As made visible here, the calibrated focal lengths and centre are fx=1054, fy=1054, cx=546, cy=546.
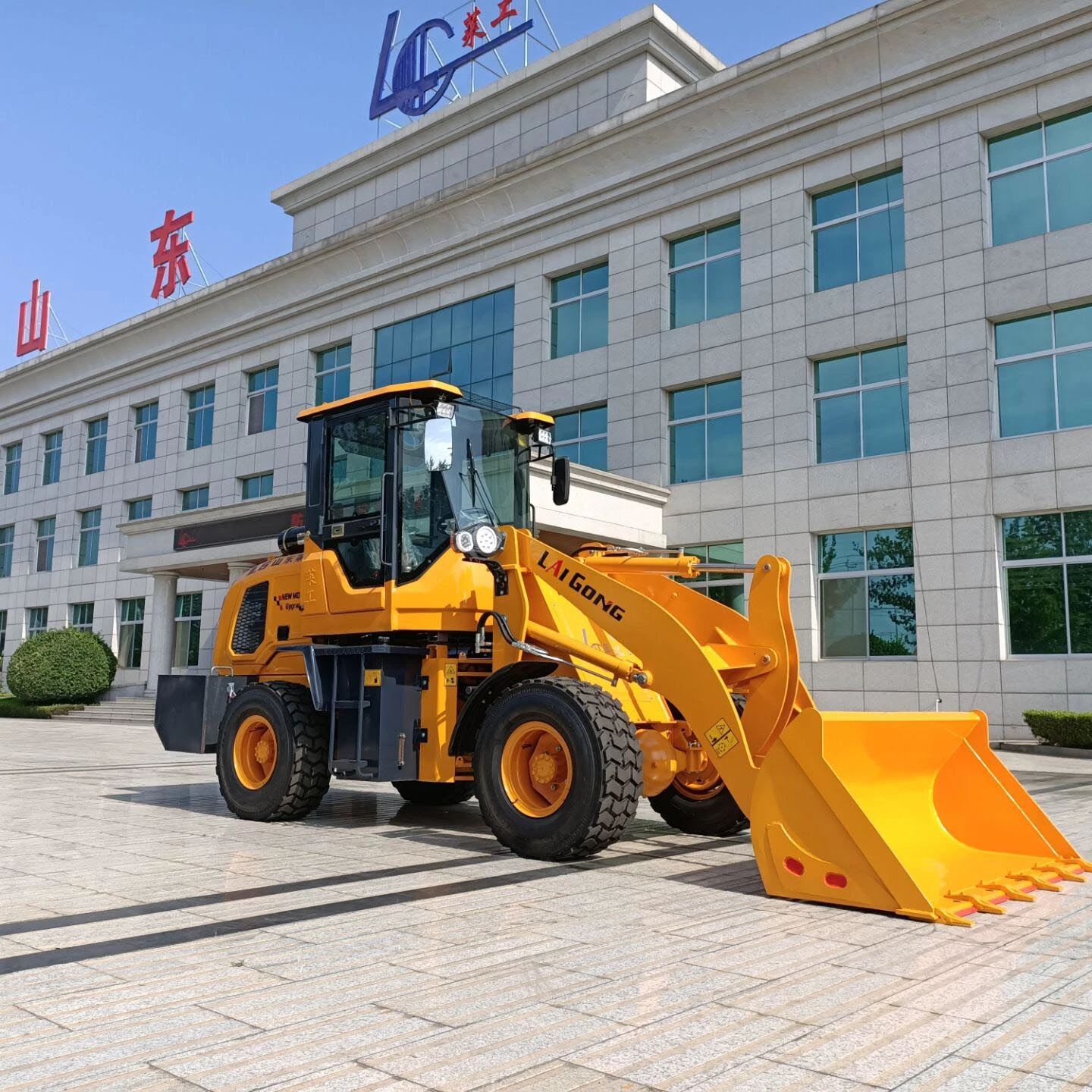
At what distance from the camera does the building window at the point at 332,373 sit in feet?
105

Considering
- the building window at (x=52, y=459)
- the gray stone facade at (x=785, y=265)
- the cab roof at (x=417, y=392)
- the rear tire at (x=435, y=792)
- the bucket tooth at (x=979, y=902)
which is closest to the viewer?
the bucket tooth at (x=979, y=902)

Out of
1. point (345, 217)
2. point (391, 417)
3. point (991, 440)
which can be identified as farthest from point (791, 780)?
point (345, 217)

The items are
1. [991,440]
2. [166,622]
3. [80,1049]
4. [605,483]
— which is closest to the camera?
[80,1049]

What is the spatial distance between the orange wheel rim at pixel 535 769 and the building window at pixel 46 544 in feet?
130

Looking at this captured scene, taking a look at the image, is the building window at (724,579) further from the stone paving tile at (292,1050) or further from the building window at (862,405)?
the stone paving tile at (292,1050)

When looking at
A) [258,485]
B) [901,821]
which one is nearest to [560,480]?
[901,821]

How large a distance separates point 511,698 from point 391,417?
2464 mm

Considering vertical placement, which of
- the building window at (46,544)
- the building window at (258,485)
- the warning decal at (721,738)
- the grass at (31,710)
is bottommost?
the grass at (31,710)

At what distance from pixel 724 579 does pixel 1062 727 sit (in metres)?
7.37

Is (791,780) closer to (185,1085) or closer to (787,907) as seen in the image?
(787,907)

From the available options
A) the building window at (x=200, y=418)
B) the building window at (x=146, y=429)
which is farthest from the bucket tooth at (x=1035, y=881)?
the building window at (x=146, y=429)

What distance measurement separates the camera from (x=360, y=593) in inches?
319

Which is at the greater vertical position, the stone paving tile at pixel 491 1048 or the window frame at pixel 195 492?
the window frame at pixel 195 492

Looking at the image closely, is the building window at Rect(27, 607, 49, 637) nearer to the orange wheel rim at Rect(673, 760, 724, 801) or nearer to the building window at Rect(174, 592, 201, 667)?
the building window at Rect(174, 592, 201, 667)
